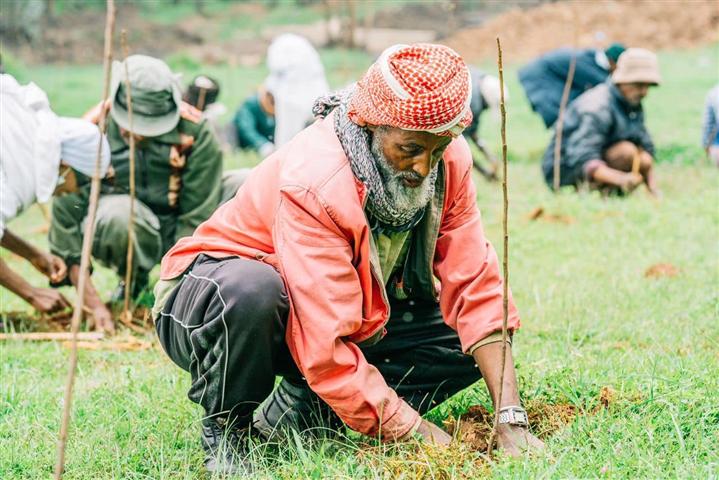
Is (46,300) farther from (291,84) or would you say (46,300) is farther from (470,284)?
(291,84)

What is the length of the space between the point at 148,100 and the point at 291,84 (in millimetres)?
4687

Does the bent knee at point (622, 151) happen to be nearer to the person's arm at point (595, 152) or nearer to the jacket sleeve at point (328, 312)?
the person's arm at point (595, 152)

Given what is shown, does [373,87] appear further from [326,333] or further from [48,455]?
[48,455]

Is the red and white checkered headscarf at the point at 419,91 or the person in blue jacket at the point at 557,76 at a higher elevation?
the red and white checkered headscarf at the point at 419,91

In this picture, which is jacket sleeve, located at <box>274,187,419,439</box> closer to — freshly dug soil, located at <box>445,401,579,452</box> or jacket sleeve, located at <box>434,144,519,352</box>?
freshly dug soil, located at <box>445,401,579,452</box>

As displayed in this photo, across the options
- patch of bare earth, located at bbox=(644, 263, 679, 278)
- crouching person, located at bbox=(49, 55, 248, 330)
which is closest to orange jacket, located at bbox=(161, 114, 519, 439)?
crouching person, located at bbox=(49, 55, 248, 330)

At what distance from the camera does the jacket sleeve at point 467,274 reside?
2943 mm

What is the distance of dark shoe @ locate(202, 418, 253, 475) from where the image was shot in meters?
2.80

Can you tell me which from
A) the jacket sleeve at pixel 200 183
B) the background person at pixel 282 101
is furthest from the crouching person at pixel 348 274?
the background person at pixel 282 101

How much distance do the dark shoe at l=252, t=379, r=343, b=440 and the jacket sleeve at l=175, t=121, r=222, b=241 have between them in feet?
7.03

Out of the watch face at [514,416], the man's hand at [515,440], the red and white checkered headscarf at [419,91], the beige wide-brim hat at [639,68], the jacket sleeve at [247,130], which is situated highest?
the red and white checkered headscarf at [419,91]

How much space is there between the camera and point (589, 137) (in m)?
7.70

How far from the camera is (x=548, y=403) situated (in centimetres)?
309

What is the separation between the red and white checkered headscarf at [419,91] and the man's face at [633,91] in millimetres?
5255
